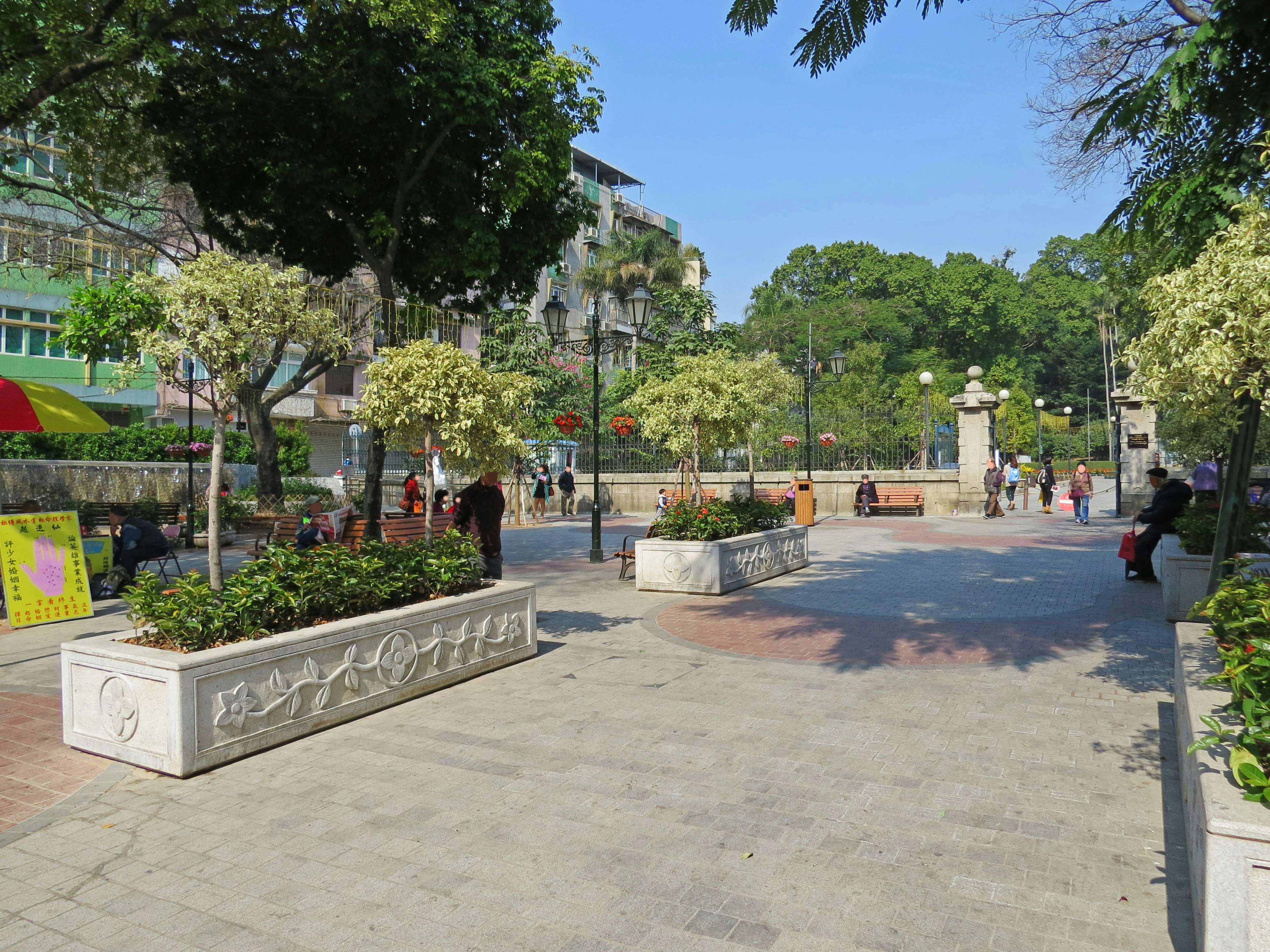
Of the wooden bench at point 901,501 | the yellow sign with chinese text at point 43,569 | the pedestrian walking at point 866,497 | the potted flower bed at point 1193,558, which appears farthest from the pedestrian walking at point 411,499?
the potted flower bed at point 1193,558

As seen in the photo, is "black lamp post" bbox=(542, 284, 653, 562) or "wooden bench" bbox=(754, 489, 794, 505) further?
"wooden bench" bbox=(754, 489, 794, 505)

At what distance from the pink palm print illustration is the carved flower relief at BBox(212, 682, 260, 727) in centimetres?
611

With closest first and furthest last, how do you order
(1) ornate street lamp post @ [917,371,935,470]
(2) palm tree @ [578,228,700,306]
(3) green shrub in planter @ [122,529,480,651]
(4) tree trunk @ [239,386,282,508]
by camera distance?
(3) green shrub in planter @ [122,529,480,651] < (4) tree trunk @ [239,386,282,508] < (1) ornate street lamp post @ [917,371,935,470] < (2) palm tree @ [578,228,700,306]

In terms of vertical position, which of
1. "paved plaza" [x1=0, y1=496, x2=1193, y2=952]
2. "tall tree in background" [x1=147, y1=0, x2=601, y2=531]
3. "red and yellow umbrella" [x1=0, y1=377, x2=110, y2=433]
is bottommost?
"paved plaza" [x1=0, y1=496, x2=1193, y2=952]

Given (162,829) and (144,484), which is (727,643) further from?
(144,484)

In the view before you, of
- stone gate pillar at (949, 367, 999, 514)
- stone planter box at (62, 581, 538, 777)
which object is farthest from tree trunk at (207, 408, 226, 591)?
stone gate pillar at (949, 367, 999, 514)

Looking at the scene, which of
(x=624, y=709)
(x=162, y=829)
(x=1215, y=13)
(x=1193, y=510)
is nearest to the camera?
(x=162, y=829)

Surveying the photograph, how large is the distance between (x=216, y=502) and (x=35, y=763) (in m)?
2.01

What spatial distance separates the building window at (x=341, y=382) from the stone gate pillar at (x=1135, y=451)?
1335 inches

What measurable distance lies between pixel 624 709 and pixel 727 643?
2.46 meters

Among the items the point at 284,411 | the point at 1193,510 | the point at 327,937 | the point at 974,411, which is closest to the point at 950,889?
the point at 327,937

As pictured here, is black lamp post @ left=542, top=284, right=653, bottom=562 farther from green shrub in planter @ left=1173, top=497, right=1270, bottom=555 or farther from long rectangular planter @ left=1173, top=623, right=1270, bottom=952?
long rectangular planter @ left=1173, top=623, right=1270, bottom=952

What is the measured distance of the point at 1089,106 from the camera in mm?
5602

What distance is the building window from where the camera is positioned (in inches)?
1678
